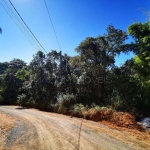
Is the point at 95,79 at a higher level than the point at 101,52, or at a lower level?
lower

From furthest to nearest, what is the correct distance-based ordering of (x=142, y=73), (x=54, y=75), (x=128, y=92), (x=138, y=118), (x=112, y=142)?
(x=54, y=75) < (x=128, y=92) < (x=142, y=73) < (x=138, y=118) < (x=112, y=142)

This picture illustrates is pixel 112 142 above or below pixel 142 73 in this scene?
below

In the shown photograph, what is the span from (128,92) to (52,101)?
8.21m

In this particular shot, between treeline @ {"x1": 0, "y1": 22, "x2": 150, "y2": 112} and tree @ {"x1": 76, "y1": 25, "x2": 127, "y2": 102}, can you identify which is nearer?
treeline @ {"x1": 0, "y1": 22, "x2": 150, "y2": 112}

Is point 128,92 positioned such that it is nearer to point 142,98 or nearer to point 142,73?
point 142,98

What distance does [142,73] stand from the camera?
13.6 meters

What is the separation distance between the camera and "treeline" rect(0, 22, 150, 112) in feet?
44.4

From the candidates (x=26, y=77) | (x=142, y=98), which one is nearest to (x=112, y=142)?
(x=142, y=98)

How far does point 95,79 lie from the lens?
18094mm

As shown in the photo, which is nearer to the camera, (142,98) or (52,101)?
(142,98)

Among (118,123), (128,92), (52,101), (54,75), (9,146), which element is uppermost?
(54,75)

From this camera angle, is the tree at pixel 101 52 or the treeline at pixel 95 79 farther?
the tree at pixel 101 52

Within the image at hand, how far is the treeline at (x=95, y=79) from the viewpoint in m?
13.5

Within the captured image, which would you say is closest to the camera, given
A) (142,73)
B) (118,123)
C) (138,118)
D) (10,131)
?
(10,131)
